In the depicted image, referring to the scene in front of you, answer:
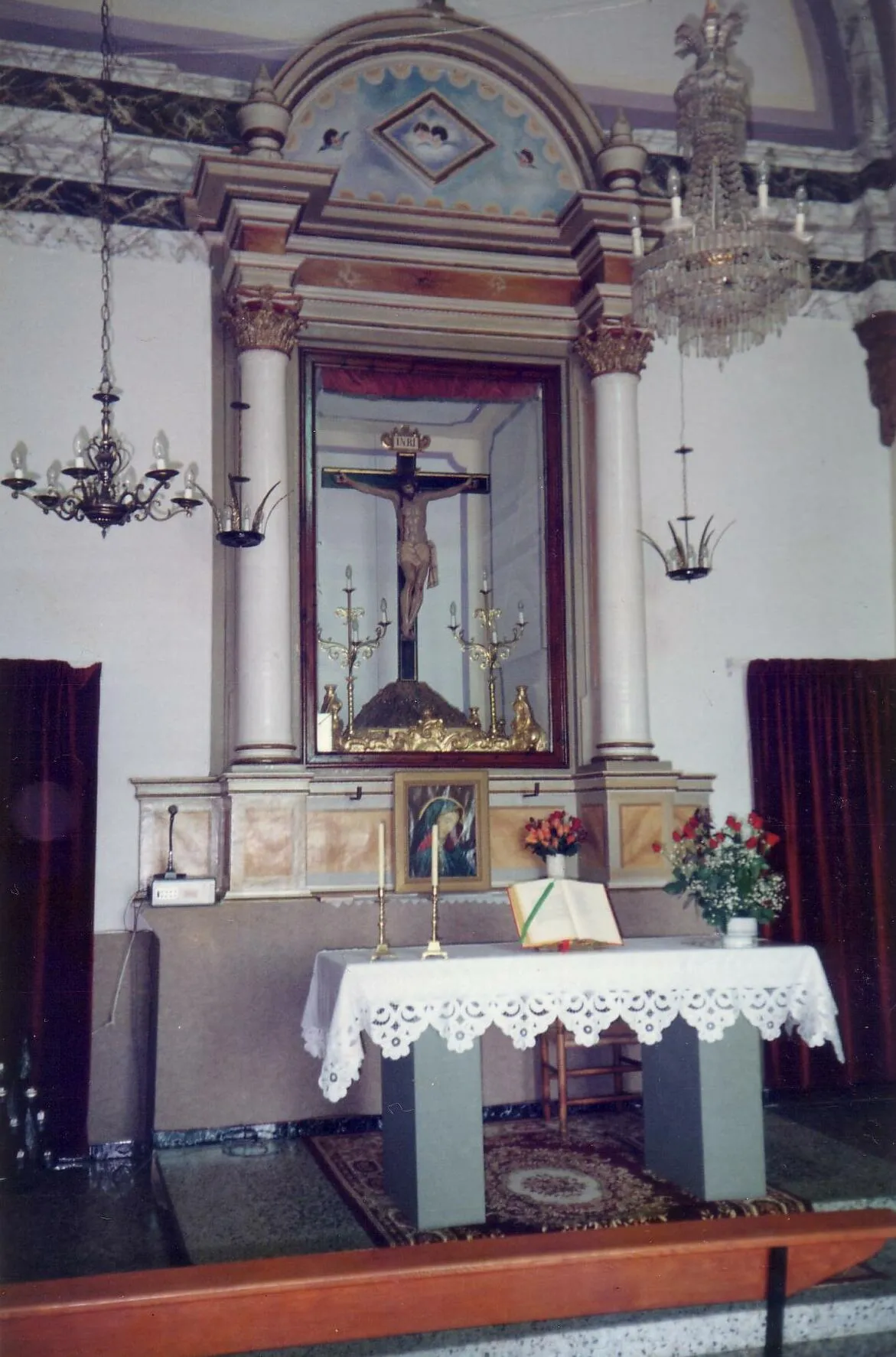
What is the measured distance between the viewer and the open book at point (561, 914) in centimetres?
477

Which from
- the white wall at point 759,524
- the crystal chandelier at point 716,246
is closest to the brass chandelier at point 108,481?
the crystal chandelier at point 716,246

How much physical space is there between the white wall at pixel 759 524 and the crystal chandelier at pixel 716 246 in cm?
220

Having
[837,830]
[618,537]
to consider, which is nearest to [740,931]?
[837,830]

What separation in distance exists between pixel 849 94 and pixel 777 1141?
19.6ft

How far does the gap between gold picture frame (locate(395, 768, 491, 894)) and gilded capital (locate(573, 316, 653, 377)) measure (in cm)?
231

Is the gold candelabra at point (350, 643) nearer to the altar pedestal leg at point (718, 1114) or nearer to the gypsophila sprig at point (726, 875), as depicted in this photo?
the gypsophila sprig at point (726, 875)

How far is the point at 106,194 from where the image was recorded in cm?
637

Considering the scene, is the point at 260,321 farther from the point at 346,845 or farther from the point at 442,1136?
the point at 442,1136

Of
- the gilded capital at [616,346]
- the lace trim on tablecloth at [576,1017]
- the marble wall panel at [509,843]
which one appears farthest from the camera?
the gilded capital at [616,346]

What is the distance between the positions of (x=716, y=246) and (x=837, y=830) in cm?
366

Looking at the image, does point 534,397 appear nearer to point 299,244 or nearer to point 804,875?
point 299,244

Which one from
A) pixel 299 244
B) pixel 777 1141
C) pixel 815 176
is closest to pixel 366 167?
pixel 299 244

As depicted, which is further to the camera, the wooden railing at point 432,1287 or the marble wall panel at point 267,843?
the marble wall panel at point 267,843

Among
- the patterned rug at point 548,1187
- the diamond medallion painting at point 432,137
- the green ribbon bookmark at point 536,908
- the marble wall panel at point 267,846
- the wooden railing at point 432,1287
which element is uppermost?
the diamond medallion painting at point 432,137
